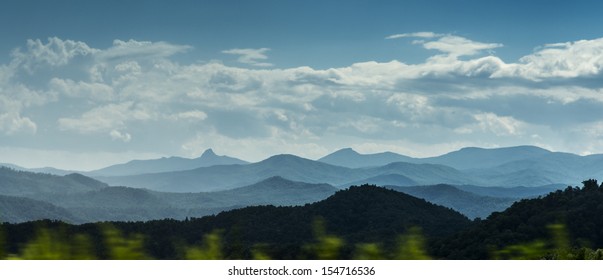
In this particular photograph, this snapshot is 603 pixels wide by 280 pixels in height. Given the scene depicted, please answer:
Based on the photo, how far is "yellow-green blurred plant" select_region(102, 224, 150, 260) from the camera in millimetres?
6699

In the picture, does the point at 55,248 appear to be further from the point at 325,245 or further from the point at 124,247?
the point at 325,245

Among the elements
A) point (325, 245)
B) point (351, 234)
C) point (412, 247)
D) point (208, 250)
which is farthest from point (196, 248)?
point (351, 234)

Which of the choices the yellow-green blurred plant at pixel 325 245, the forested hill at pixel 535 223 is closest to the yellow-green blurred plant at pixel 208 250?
the yellow-green blurred plant at pixel 325 245

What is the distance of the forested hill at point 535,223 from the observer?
44.6 metres

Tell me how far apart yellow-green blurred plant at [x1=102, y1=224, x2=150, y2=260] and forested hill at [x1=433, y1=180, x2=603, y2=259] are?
1272 inches

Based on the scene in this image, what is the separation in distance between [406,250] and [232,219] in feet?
306

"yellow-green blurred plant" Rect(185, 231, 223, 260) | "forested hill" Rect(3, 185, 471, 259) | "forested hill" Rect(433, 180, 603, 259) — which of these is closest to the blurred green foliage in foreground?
"yellow-green blurred plant" Rect(185, 231, 223, 260)

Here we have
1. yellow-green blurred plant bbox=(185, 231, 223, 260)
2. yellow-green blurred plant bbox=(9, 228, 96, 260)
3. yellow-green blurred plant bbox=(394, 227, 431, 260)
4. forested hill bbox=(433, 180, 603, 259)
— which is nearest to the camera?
yellow-green blurred plant bbox=(9, 228, 96, 260)

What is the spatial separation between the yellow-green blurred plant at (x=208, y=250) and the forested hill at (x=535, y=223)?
32.0m

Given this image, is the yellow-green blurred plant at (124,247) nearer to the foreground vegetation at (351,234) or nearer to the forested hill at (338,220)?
the foreground vegetation at (351,234)

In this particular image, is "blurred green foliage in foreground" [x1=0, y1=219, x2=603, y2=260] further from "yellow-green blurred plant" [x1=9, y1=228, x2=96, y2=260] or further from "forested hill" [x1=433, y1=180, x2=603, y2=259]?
"forested hill" [x1=433, y1=180, x2=603, y2=259]

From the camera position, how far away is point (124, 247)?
6695 millimetres

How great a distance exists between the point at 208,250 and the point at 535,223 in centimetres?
5160
